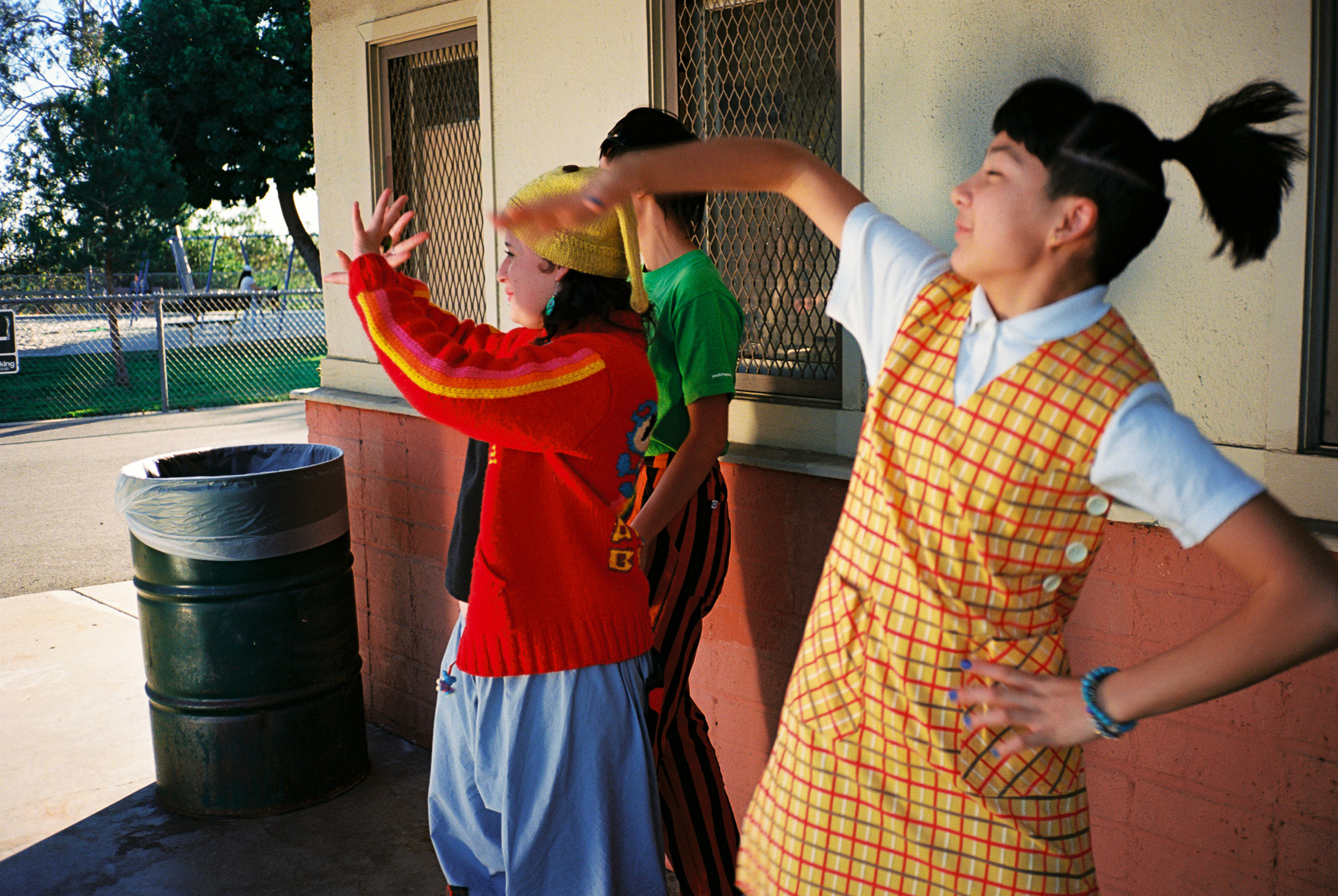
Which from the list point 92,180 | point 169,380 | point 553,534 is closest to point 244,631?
point 553,534

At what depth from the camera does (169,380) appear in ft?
57.7

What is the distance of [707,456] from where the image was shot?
2.72 m

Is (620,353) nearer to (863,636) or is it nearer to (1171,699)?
(863,636)

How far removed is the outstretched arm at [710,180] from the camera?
1.58 metres

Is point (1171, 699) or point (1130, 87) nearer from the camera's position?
point (1171, 699)

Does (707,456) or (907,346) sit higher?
(907,346)

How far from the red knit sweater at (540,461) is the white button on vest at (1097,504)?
1.11 m

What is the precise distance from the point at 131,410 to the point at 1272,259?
1478 centimetres

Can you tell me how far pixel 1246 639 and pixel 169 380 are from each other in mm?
18440

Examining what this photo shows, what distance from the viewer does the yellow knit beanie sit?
90.2 inches

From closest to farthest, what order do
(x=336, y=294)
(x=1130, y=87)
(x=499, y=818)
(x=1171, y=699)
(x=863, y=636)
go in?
(x=1171, y=699) → (x=863, y=636) → (x=1130, y=87) → (x=499, y=818) → (x=336, y=294)

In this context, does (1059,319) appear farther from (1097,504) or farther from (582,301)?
(582,301)

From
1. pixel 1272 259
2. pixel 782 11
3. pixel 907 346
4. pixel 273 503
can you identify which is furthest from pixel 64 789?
pixel 1272 259

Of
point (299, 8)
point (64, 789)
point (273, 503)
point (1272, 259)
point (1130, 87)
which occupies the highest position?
point (299, 8)
